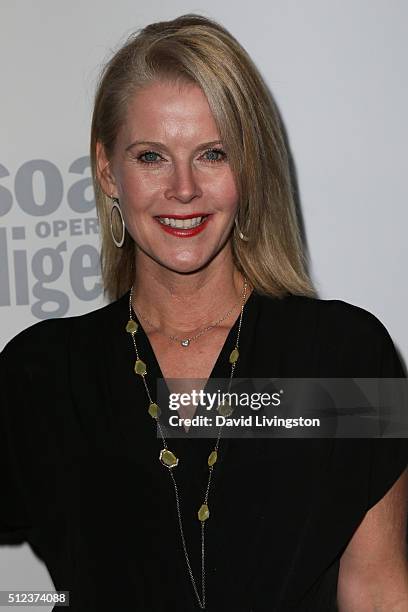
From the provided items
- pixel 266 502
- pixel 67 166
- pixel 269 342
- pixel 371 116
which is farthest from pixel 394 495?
pixel 67 166

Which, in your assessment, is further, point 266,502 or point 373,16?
point 373,16

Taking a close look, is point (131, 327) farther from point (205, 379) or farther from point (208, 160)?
point (208, 160)

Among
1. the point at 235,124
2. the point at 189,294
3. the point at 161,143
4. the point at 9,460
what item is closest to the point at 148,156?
the point at 161,143

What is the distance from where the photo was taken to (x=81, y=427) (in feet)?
5.31

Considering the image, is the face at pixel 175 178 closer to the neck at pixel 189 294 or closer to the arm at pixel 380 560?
the neck at pixel 189 294

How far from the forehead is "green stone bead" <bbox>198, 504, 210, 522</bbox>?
0.59 m

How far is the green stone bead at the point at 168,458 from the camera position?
1547mm

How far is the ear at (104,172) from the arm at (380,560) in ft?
2.30

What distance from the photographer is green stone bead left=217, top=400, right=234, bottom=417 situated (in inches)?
62.3

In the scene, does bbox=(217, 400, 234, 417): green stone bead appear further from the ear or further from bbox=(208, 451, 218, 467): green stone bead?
the ear

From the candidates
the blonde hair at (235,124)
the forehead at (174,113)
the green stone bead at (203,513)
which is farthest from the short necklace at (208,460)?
the forehead at (174,113)

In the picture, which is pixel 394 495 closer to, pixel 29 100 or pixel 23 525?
pixel 23 525

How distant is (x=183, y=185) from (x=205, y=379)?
0.34 meters

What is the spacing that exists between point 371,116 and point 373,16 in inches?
7.9
